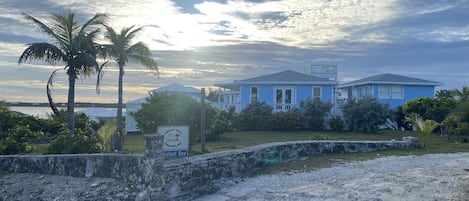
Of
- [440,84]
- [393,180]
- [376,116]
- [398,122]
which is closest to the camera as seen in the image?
[393,180]

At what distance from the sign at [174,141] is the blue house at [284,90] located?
2127 centimetres

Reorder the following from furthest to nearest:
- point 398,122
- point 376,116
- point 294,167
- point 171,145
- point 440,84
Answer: point 440,84 → point 398,122 → point 376,116 → point 294,167 → point 171,145

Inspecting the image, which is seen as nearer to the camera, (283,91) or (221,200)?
(221,200)

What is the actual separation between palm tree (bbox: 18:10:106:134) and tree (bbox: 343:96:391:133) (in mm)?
15036

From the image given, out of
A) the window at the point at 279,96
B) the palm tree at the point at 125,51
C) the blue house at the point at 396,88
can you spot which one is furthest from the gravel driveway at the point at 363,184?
the blue house at the point at 396,88

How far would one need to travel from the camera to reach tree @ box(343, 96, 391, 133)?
26500 mm

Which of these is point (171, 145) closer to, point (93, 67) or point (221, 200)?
point (221, 200)

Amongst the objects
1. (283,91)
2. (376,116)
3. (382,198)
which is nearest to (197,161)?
(382,198)

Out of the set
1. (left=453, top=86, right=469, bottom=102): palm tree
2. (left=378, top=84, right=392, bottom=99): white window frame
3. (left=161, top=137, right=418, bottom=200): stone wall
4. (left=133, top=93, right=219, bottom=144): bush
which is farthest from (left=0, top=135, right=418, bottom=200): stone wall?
(left=378, top=84, right=392, bottom=99): white window frame

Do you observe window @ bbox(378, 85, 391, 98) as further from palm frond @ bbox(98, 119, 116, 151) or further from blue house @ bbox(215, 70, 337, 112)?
palm frond @ bbox(98, 119, 116, 151)

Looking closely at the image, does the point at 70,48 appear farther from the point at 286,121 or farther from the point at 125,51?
the point at 286,121

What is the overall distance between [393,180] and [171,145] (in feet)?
18.5

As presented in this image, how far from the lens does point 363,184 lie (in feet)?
37.1

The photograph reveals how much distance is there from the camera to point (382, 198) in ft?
33.0
